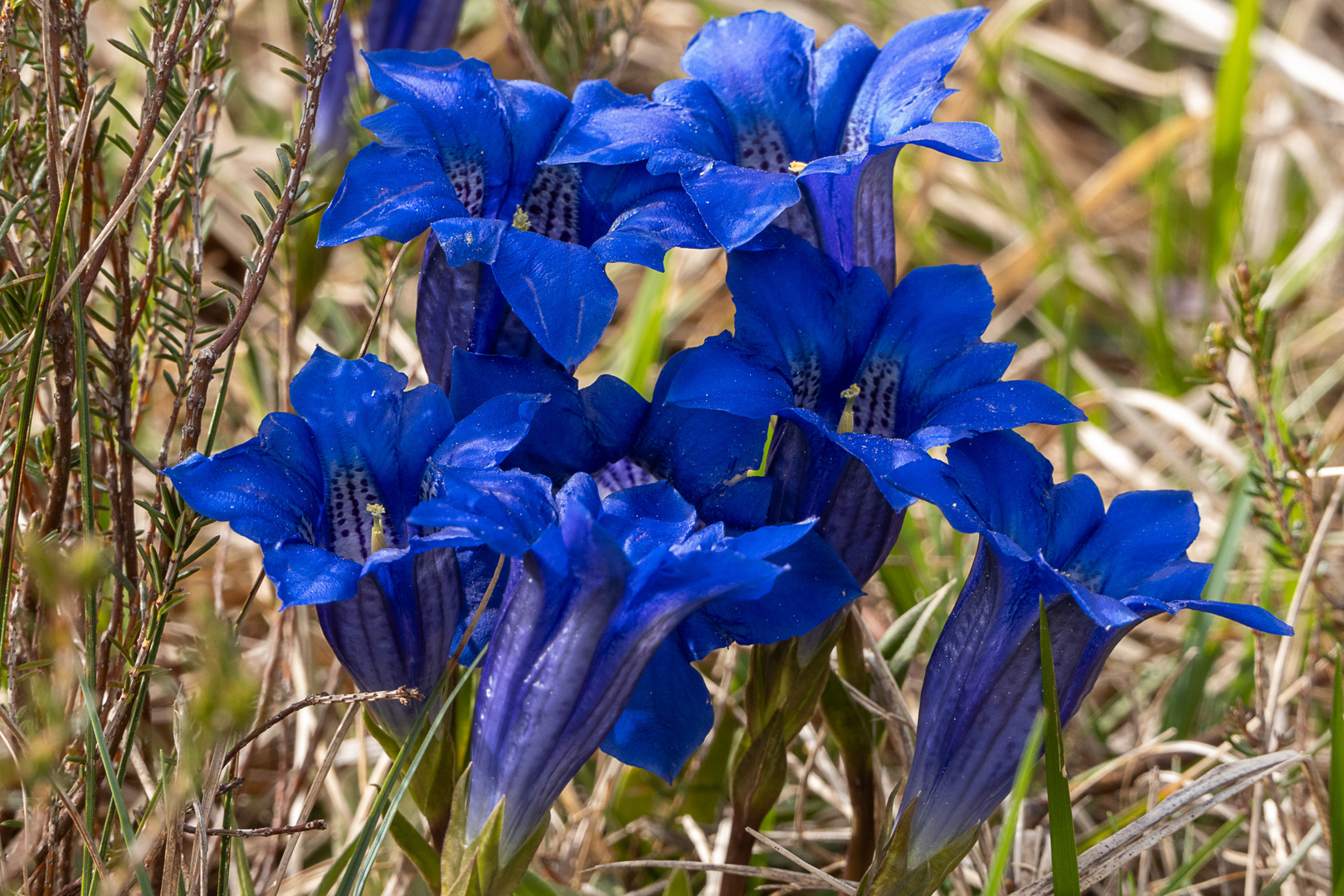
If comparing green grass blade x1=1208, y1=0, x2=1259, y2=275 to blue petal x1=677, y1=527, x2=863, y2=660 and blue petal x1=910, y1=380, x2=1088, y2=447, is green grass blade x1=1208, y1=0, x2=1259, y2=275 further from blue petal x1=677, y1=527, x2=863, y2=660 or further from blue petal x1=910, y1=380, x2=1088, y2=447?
blue petal x1=677, y1=527, x2=863, y2=660

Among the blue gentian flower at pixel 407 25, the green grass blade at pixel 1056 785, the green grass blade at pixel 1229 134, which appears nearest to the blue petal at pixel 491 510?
the green grass blade at pixel 1056 785

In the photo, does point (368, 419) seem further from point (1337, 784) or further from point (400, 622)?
point (1337, 784)

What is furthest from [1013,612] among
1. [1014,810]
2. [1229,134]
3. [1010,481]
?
[1229,134]

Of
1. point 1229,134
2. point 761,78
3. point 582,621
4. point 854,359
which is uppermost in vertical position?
point 1229,134

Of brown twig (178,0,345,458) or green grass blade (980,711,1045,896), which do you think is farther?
brown twig (178,0,345,458)

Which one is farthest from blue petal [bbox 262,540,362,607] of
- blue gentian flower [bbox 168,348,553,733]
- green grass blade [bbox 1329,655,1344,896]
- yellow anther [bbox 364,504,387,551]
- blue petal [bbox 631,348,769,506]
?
green grass blade [bbox 1329,655,1344,896]

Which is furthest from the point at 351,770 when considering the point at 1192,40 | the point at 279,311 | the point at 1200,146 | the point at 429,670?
the point at 1192,40

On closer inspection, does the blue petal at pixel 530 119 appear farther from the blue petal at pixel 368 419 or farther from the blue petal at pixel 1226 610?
the blue petal at pixel 1226 610
